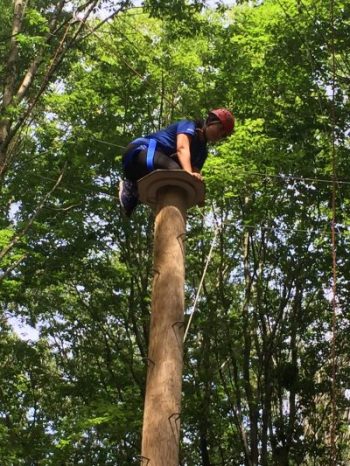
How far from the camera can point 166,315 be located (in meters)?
2.07

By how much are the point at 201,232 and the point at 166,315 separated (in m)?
6.05

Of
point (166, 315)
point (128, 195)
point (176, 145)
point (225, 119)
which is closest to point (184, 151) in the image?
point (176, 145)

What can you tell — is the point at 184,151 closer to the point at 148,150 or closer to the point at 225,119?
the point at 148,150

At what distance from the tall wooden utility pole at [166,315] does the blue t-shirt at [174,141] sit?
269 mm

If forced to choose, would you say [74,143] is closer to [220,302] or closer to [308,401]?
[220,302]

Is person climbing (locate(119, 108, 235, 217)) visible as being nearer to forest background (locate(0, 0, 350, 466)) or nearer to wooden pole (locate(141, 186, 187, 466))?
wooden pole (locate(141, 186, 187, 466))

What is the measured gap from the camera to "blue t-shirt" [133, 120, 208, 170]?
2545 mm

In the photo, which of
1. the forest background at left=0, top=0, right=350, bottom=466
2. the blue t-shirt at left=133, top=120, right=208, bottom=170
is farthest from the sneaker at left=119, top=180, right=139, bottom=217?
the forest background at left=0, top=0, right=350, bottom=466

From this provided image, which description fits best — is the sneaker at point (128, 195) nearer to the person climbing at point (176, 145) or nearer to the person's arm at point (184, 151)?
the person climbing at point (176, 145)

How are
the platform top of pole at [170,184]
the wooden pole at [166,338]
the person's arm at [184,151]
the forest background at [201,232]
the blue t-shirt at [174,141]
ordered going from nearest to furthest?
the wooden pole at [166,338]
the platform top of pole at [170,184]
the person's arm at [184,151]
the blue t-shirt at [174,141]
the forest background at [201,232]

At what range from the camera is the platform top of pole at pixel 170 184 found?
227cm

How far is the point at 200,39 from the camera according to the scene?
8.58 metres

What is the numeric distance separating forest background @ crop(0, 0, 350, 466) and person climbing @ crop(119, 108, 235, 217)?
3677 mm

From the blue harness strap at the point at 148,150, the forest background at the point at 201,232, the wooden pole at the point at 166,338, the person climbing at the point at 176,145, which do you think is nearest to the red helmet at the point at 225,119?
the person climbing at the point at 176,145
